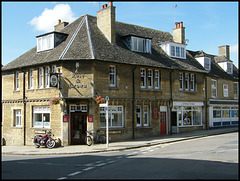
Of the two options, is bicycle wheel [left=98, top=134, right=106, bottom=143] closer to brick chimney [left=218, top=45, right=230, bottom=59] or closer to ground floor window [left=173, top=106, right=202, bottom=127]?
ground floor window [left=173, top=106, right=202, bottom=127]

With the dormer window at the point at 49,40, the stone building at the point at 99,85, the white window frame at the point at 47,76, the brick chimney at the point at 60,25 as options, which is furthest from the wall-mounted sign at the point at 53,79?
the brick chimney at the point at 60,25

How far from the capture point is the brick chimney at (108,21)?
2447 cm

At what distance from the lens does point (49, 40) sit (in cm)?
2488

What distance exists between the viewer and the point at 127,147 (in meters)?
19.0

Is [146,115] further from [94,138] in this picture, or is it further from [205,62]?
[205,62]

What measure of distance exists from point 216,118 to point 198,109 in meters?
3.58

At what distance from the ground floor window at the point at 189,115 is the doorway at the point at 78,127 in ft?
32.1

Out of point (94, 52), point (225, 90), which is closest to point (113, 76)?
point (94, 52)

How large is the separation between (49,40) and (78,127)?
322 inches

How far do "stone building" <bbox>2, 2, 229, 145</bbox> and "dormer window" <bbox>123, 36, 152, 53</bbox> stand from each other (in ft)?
0.28

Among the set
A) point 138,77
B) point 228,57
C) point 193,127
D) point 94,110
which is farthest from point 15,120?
point 228,57

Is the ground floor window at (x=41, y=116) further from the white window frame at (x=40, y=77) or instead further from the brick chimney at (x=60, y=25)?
the brick chimney at (x=60, y=25)

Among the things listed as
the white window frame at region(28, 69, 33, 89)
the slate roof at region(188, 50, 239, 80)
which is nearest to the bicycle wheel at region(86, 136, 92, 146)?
the white window frame at region(28, 69, 33, 89)

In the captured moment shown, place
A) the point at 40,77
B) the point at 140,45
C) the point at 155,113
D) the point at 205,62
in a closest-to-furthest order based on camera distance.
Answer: the point at 40,77, the point at 155,113, the point at 140,45, the point at 205,62
